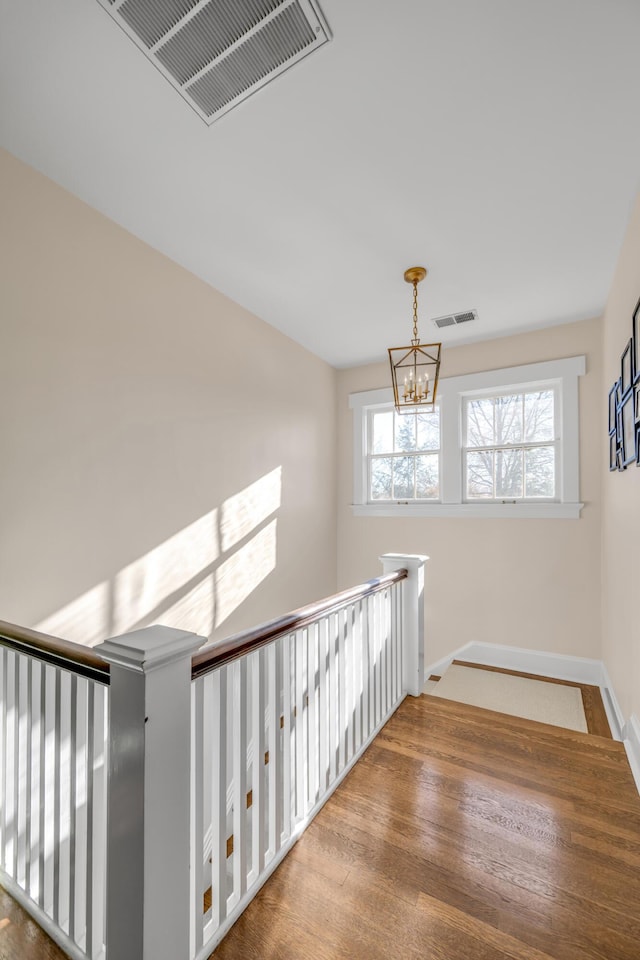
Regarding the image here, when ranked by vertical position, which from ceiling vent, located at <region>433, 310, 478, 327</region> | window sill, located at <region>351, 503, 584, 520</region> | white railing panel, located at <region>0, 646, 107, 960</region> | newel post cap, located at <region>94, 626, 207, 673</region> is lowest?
white railing panel, located at <region>0, 646, 107, 960</region>

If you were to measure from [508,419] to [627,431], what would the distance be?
1692 mm

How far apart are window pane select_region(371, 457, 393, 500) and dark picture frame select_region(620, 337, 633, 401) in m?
2.32

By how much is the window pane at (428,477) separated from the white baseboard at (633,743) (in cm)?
237

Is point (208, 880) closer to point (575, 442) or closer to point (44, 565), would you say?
point (44, 565)

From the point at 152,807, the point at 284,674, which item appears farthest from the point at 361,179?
the point at 152,807

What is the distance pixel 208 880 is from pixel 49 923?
734mm

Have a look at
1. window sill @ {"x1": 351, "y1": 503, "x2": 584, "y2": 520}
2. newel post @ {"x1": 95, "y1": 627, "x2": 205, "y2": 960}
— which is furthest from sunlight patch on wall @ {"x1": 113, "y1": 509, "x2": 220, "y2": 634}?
window sill @ {"x1": 351, "y1": 503, "x2": 584, "y2": 520}

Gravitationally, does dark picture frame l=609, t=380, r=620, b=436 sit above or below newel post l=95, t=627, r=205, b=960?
above

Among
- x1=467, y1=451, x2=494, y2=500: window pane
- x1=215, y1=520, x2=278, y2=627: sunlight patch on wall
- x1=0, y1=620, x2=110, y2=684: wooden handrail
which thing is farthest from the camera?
x1=467, y1=451, x2=494, y2=500: window pane

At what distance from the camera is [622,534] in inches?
100

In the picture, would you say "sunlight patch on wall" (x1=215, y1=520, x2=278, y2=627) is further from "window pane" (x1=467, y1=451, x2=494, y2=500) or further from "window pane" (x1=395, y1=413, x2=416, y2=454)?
"window pane" (x1=467, y1=451, x2=494, y2=500)

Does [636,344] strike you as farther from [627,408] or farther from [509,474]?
[509,474]

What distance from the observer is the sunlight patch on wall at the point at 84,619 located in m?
2.05

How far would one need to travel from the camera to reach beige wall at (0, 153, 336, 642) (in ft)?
6.47
